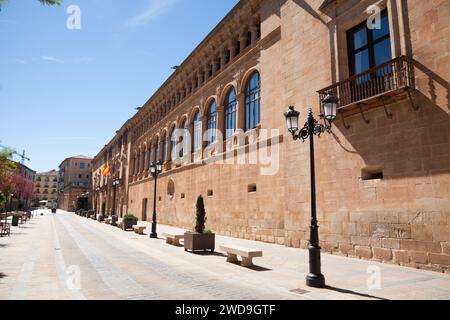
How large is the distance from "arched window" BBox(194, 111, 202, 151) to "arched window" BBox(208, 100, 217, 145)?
125 cm

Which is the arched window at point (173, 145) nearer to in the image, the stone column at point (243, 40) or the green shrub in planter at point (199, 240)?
the stone column at point (243, 40)

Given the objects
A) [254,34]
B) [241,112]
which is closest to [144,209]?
[241,112]

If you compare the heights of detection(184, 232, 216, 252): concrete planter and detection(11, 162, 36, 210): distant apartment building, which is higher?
detection(11, 162, 36, 210): distant apartment building

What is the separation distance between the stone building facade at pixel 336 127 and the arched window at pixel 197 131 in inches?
26.9

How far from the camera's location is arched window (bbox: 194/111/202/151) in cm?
2430

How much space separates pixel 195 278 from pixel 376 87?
8242mm

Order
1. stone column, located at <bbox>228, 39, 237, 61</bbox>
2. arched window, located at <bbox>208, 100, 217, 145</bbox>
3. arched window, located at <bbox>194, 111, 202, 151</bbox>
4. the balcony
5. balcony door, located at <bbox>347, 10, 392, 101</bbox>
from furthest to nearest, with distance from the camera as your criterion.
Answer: arched window, located at <bbox>194, 111, 202, 151</bbox>, arched window, located at <bbox>208, 100, 217, 145</bbox>, stone column, located at <bbox>228, 39, 237, 61</bbox>, balcony door, located at <bbox>347, 10, 392, 101</bbox>, the balcony

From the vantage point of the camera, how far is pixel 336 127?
11.8 metres

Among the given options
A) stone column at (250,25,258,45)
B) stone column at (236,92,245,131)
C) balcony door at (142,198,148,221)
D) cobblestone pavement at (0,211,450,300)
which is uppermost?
stone column at (250,25,258,45)

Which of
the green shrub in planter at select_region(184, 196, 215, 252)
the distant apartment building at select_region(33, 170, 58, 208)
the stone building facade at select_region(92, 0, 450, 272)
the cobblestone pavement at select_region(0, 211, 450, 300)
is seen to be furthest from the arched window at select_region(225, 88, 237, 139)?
the distant apartment building at select_region(33, 170, 58, 208)

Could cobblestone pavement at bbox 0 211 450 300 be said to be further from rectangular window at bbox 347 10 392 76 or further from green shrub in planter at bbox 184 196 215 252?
rectangular window at bbox 347 10 392 76

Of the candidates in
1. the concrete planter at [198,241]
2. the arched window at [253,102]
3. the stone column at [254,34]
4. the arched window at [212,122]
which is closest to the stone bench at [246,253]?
the concrete planter at [198,241]

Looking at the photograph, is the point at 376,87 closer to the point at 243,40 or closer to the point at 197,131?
the point at 243,40
